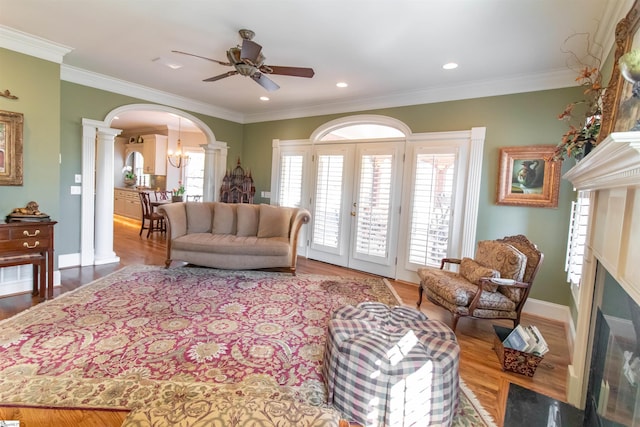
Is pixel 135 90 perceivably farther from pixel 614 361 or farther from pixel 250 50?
pixel 614 361

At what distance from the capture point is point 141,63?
3826 millimetres

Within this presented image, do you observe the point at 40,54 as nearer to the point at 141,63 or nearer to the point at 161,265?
the point at 141,63

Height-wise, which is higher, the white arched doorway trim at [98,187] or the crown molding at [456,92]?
the crown molding at [456,92]

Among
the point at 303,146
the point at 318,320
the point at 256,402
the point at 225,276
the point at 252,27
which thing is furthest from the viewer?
the point at 303,146

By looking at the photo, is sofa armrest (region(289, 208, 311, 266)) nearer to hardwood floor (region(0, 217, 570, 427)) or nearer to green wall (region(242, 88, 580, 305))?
hardwood floor (region(0, 217, 570, 427))

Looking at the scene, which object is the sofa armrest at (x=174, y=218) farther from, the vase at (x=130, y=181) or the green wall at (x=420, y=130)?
the vase at (x=130, y=181)

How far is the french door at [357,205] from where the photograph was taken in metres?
4.66

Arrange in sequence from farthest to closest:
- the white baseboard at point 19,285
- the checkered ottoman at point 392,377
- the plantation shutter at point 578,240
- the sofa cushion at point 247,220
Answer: the sofa cushion at point 247,220 < the white baseboard at point 19,285 < the plantation shutter at point 578,240 < the checkered ottoman at point 392,377

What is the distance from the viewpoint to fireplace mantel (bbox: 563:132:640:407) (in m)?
1.12

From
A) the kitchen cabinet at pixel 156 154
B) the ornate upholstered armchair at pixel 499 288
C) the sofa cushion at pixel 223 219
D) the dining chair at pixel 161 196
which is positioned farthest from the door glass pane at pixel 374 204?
the kitchen cabinet at pixel 156 154

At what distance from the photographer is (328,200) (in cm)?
533

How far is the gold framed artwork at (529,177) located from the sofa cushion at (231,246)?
2954 mm

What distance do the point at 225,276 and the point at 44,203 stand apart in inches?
87.8

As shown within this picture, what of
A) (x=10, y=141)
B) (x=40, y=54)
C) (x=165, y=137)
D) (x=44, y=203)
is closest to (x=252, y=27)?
(x=40, y=54)
